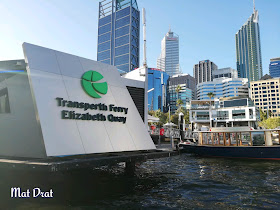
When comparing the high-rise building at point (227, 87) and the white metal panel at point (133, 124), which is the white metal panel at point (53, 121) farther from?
the high-rise building at point (227, 87)

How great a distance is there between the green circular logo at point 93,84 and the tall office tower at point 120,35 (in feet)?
480

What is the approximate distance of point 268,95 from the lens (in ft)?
458

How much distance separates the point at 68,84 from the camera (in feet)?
32.6

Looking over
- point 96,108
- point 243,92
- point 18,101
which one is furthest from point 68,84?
point 243,92

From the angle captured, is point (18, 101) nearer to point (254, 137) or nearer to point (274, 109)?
point (254, 137)

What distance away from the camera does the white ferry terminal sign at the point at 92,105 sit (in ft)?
30.8

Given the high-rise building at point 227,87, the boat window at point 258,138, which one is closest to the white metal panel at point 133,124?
the boat window at point 258,138

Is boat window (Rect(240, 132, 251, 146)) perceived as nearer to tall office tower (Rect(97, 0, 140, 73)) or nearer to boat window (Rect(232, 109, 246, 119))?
boat window (Rect(232, 109, 246, 119))

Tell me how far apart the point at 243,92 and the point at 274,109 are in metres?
25.9

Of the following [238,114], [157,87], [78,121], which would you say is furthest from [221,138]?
[157,87]

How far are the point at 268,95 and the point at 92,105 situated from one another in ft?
518

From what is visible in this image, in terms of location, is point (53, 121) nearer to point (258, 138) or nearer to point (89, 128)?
point (89, 128)

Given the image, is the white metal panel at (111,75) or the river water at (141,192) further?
the white metal panel at (111,75)

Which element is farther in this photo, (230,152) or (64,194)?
(230,152)
